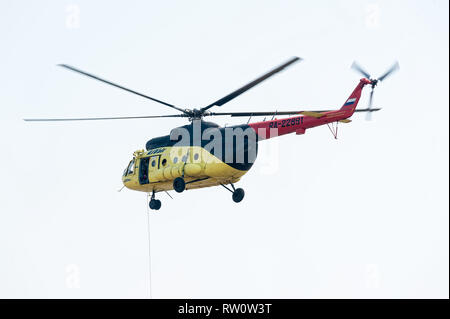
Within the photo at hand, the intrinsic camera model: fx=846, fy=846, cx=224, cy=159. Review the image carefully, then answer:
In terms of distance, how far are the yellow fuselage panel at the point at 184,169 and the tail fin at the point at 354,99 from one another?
207 inches

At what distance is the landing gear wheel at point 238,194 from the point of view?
37.0m

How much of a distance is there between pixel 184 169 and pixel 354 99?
7.73 metres

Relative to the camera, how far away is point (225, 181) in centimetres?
3675

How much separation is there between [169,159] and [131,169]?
3159mm

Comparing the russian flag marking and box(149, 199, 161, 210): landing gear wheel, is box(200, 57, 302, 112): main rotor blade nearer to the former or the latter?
the russian flag marking

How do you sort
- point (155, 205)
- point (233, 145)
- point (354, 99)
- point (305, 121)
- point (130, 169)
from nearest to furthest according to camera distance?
point (354, 99), point (305, 121), point (233, 145), point (155, 205), point (130, 169)

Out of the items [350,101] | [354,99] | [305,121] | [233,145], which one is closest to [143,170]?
[233,145]

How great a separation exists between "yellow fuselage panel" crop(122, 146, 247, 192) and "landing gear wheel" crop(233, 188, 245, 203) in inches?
20.1

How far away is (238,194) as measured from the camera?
3697 centimetres

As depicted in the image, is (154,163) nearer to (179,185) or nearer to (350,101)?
(179,185)

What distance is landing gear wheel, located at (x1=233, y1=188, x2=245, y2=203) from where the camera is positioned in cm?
3697

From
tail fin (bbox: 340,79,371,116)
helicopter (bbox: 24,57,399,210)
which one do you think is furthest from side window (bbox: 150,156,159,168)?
tail fin (bbox: 340,79,371,116)
